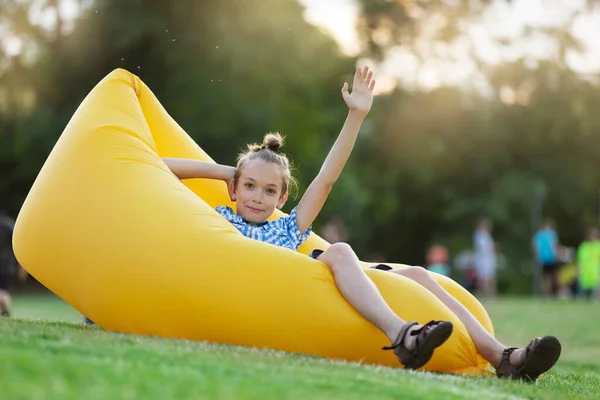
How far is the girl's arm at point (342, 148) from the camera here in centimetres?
494

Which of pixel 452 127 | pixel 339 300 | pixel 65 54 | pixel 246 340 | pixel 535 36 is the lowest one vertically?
pixel 246 340

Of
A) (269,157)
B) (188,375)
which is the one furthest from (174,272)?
(188,375)

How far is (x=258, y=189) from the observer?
4992 mm

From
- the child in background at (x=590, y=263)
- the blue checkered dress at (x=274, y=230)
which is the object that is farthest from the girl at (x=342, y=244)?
the child in background at (x=590, y=263)

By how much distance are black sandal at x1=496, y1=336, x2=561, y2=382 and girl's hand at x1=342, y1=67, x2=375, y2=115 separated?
4.69 feet

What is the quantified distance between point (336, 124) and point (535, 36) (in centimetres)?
794

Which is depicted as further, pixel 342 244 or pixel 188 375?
pixel 342 244

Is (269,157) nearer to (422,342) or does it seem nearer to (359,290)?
(359,290)

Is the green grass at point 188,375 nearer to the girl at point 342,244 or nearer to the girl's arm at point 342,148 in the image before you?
the girl at point 342,244

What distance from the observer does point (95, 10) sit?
2173 centimetres

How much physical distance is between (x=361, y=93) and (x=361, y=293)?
119 cm

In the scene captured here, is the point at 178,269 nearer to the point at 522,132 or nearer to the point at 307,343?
the point at 307,343

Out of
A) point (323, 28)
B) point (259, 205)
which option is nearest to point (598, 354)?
point (259, 205)

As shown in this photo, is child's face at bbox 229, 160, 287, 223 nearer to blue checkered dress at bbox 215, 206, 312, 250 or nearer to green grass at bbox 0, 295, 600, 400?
blue checkered dress at bbox 215, 206, 312, 250
